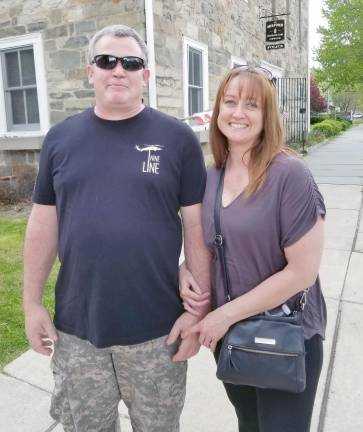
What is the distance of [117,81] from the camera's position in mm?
1625

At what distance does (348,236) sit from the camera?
5.48 m

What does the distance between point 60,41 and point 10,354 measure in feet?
A: 18.6

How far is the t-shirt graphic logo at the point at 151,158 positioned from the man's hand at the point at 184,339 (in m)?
0.60

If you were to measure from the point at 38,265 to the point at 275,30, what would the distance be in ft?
39.0

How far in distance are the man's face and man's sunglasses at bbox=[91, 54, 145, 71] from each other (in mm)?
11

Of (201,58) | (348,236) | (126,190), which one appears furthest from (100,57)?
(201,58)

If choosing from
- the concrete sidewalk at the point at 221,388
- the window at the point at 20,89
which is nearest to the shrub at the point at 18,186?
the window at the point at 20,89

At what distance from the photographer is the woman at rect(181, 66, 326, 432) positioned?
148cm

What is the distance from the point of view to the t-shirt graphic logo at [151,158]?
1.58 metres

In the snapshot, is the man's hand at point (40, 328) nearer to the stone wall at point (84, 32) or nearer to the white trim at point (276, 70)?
the stone wall at point (84, 32)

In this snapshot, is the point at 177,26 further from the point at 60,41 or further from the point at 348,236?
→ the point at 348,236

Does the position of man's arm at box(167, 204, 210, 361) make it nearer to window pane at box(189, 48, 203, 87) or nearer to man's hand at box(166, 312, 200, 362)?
man's hand at box(166, 312, 200, 362)

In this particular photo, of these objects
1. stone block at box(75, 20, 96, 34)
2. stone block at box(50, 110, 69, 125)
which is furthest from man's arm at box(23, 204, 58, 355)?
stone block at box(50, 110, 69, 125)

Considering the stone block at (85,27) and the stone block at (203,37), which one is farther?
the stone block at (203,37)
